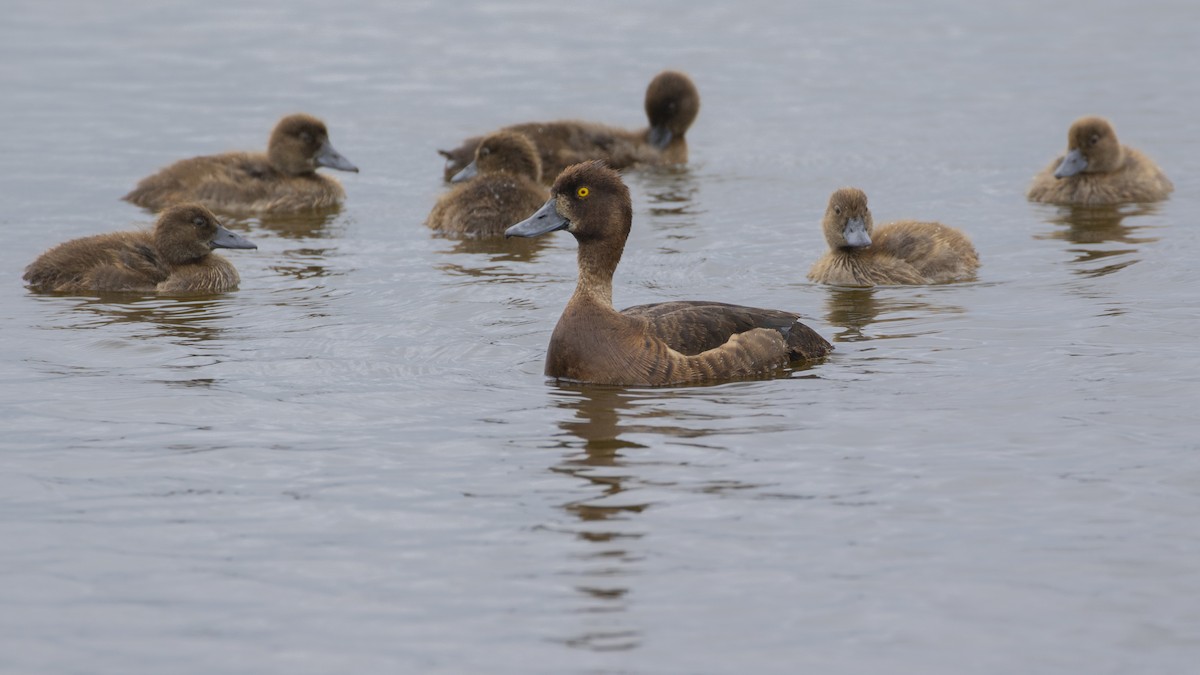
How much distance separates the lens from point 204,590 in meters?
6.64

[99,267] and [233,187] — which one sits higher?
[233,187]

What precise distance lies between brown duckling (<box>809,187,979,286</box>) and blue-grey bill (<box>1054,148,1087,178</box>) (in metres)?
3.03

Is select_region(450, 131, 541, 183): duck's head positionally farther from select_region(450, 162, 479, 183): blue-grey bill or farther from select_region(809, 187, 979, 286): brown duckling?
select_region(809, 187, 979, 286): brown duckling

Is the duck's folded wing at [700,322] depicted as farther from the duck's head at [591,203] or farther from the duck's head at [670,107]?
the duck's head at [670,107]

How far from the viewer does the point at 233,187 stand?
52.2 feet

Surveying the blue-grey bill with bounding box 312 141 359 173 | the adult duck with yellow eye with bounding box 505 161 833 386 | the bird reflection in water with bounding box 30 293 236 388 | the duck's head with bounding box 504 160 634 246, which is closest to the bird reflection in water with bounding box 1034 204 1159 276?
the adult duck with yellow eye with bounding box 505 161 833 386

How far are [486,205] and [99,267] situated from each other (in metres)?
3.52

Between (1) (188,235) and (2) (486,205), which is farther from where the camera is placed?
(2) (486,205)

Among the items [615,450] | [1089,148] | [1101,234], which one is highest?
[1089,148]

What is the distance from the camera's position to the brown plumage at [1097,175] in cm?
1559

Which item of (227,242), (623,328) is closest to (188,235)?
(227,242)

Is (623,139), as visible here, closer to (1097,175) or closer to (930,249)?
(1097,175)

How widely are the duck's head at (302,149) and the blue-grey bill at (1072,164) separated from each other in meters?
6.34

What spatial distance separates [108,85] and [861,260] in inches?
514
